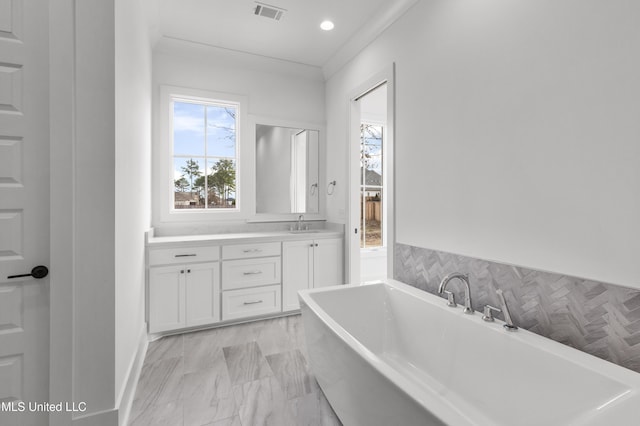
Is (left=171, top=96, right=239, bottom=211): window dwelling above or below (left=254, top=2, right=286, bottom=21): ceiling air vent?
below

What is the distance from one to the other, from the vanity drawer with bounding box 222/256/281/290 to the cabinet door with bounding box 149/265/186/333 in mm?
391

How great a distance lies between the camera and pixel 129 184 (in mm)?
1871

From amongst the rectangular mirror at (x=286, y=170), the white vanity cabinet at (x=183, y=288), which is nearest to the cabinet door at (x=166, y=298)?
the white vanity cabinet at (x=183, y=288)

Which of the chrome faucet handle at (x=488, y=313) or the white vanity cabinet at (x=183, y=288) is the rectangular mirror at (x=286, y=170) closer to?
the white vanity cabinet at (x=183, y=288)

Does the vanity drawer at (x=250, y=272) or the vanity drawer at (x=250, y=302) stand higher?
the vanity drawer at (x=250, y=272)

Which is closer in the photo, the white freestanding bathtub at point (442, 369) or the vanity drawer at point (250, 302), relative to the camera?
the white freestanding bathtub at point (442, 369)

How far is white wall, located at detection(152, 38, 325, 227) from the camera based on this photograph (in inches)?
122

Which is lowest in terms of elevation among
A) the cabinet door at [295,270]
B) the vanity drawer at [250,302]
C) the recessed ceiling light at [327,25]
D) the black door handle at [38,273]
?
the vanity drawer at [250,302]

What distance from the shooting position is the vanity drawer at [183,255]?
264 cm

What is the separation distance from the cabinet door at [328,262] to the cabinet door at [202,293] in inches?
40.9

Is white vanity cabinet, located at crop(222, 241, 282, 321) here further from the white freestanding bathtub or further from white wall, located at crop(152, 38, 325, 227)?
the white freestanding bathtub

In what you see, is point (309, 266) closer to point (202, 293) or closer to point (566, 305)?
point (202, 293)

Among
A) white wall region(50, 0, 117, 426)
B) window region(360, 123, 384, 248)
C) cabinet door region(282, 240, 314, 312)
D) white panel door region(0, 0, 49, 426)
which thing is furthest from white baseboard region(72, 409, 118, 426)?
window region(360, 123, 384, 248)

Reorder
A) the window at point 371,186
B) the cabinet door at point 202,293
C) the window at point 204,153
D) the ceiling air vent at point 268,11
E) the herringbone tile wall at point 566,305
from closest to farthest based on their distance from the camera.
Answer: the herringbone tile wall at point 566,305, the ceiling air vent at point 268,11, the cabinet door at point 202,293, the window at point 204,153, the window at point 371,186
